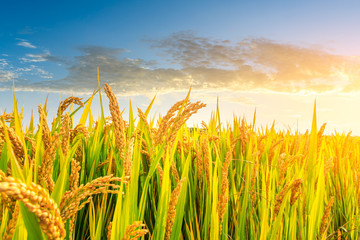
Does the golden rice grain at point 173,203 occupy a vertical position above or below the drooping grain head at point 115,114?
below

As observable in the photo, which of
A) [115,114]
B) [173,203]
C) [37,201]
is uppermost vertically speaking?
[115,114]

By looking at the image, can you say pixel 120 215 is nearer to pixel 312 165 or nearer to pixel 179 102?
pixel 179 102

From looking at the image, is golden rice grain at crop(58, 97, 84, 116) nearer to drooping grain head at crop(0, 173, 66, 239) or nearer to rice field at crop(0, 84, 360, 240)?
rice field at crop(0, 84, 360, 240)

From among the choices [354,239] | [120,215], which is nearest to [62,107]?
[120,215]

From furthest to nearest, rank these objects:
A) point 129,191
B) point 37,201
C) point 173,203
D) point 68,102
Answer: point 68,102 → point 129,191 → point 173,203 → point 37,201

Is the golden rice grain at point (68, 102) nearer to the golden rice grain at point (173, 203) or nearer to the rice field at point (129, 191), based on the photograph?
the rice field at point (129, 191)

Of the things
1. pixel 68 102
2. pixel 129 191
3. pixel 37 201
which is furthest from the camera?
pixel 68 102

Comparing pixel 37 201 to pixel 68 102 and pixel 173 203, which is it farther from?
pixel 68 102

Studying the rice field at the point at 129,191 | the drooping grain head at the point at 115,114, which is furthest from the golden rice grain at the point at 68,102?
the drooping grain head at the point at 115,114

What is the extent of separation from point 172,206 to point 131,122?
83 cm

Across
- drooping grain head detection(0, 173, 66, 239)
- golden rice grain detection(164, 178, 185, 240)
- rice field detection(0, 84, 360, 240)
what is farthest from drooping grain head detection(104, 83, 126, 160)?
drooping grain head detection(0, 173, 66, 239)

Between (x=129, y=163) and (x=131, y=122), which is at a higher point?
(x=131, y=122)

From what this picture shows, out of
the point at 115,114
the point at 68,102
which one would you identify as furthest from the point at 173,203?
the point at 68,102

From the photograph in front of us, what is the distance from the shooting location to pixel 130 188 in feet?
3.90
